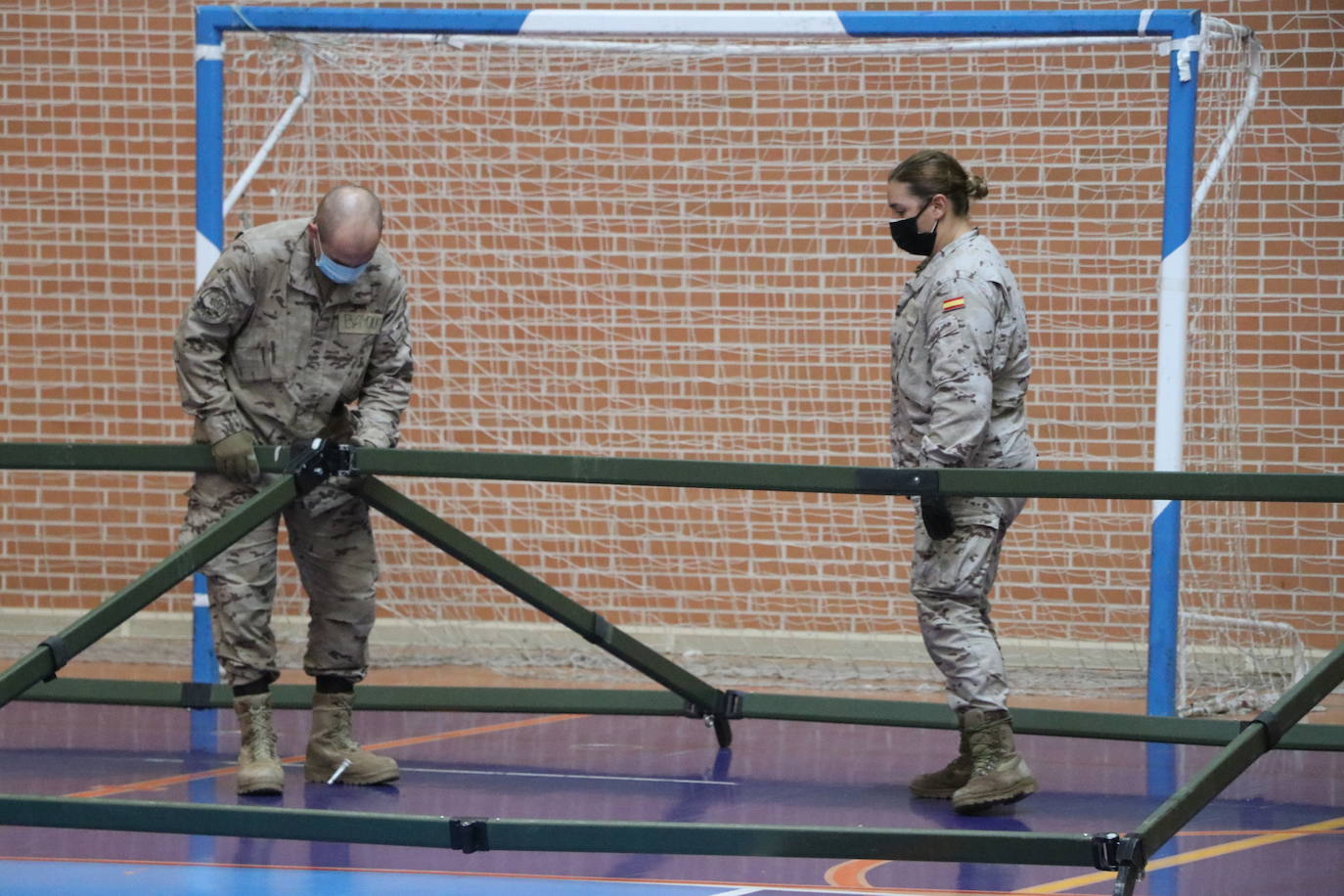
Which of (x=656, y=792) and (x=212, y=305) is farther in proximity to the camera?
(x=656, y=792)

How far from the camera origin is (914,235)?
15.7ft

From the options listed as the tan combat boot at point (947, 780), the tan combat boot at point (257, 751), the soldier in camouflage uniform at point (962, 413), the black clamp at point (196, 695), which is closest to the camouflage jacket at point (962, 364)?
the soldier in camouflage uniform at point (962, 413)

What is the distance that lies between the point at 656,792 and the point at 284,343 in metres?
1.75

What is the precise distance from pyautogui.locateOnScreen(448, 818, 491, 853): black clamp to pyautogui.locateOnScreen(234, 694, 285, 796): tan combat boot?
1454 millimetres

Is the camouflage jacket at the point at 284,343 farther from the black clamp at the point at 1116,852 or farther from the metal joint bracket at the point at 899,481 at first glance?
the black clamp at the point at 1116,852

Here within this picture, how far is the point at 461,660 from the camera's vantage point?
755 cm

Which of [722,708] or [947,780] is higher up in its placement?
[722,708]

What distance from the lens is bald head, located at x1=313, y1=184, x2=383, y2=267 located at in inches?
182

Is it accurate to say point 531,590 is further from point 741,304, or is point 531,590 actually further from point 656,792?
point 741,304

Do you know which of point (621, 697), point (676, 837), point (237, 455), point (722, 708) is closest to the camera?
point (676, 837)

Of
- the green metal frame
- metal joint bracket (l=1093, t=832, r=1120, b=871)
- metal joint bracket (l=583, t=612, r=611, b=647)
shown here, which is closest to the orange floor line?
the green metal frame

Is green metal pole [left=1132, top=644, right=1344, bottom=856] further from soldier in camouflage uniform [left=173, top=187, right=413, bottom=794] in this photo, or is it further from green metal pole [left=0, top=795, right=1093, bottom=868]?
soldier in camouflage uniform [left=173, top=187, right=413, bottom=794]

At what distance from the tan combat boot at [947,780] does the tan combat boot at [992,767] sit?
21 centimetres

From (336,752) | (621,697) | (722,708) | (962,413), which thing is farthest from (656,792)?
(962,413)
